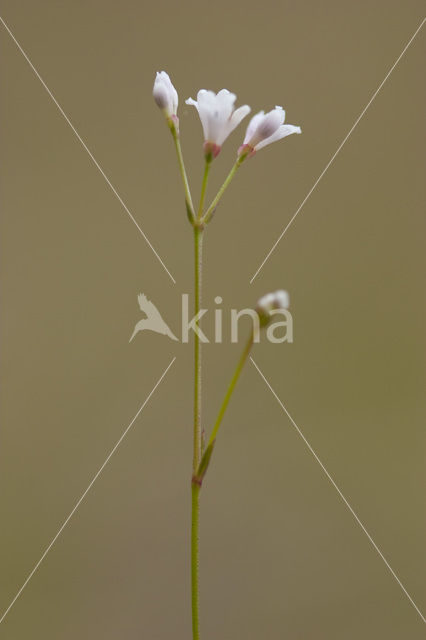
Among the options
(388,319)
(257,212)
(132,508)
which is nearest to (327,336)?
(388,319)

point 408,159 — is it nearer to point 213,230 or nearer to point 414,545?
point 213,230

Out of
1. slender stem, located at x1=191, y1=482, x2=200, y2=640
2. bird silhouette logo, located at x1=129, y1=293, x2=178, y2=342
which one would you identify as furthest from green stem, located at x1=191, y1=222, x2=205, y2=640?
bird silhouette logo, located at x1=129, y1=293, x2=178, y2=342

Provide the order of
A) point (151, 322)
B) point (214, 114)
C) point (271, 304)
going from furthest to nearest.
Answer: point (151, 322) < point (214, 114) < point (271, 304)

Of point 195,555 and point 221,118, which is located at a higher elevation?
point 221,118

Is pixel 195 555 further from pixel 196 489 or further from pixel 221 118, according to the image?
pixel 221 118

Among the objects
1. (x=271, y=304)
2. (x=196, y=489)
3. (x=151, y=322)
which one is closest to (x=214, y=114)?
(x=271, y=304)

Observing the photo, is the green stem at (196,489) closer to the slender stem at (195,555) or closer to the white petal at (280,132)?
the slender stem at (195,555)

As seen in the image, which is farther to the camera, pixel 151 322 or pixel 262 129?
pixel 151 322

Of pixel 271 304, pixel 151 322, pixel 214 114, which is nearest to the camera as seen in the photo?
pixel 271 304

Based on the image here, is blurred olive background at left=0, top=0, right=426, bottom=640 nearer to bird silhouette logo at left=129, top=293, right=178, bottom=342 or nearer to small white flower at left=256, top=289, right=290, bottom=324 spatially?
bird silhouette logo at left=129, top=293, right=178, bottom=342
